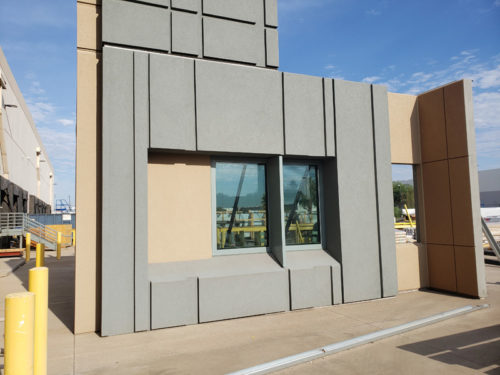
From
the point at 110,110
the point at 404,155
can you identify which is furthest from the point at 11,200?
the point at 404,155

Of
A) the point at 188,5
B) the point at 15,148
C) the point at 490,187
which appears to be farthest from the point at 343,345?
the point at 490,187

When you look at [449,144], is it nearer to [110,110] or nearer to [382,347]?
[382,347]

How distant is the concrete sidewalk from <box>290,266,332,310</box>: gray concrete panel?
0.56ft

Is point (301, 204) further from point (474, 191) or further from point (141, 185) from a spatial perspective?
point (474, 191)

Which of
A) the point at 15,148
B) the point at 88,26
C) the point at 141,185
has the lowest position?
the point at 141,185

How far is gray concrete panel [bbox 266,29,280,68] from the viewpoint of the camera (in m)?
7.39

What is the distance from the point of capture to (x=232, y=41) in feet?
23.3

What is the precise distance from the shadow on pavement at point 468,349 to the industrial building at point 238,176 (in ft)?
7.64

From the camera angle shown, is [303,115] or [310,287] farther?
[303,115]

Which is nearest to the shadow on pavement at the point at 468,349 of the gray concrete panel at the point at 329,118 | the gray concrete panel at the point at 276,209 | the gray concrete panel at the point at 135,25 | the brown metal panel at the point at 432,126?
the gray concrete panel at the point at 276,209

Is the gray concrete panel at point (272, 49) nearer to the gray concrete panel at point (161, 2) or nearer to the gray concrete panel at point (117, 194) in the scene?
the gray concrete panel at point (161, 2)

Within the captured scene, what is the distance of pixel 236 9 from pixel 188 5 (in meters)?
1.01

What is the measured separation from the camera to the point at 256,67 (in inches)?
286

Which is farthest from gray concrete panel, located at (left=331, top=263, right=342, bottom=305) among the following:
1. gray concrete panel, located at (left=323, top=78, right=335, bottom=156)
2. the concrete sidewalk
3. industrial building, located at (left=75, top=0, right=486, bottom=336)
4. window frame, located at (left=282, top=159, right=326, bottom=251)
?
gray concrete panel, located at (left=323, top=78, right=335, bottom=156)
